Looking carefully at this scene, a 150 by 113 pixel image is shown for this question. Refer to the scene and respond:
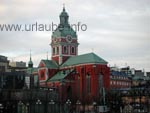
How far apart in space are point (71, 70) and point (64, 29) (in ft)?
44.9

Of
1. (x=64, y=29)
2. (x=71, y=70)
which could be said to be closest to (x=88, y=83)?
(x=71, y=70)

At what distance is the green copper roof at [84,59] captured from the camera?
112750 mm

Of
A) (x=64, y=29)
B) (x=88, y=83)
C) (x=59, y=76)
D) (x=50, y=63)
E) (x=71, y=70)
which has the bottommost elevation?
(x=88, y=83)

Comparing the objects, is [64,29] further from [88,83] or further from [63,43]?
[88,83]

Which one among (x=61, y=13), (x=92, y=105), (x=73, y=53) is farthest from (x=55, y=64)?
(x=92, y=105)

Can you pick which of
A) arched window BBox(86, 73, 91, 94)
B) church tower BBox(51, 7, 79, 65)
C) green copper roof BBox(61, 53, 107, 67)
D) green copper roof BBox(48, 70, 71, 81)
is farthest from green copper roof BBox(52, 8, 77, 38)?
arched window BBox(86, 73, 91, 94)

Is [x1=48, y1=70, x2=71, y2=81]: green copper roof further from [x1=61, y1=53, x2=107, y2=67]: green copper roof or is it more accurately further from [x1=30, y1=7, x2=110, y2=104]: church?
[x1=61, y1=53, x2=107, y2=67]: green copper roof

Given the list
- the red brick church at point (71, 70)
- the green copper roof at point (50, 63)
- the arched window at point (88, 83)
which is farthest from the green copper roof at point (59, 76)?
the arched window at point (88, 83)

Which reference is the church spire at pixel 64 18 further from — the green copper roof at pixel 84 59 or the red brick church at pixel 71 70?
the green copper roof at pixel 84 59

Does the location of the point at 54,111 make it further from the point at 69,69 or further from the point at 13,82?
the point at 69,69

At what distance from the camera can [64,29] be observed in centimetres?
12425

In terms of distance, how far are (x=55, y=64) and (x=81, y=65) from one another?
1206 centimetres

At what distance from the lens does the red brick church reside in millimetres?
111269

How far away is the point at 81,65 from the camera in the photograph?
115312 millimetres
